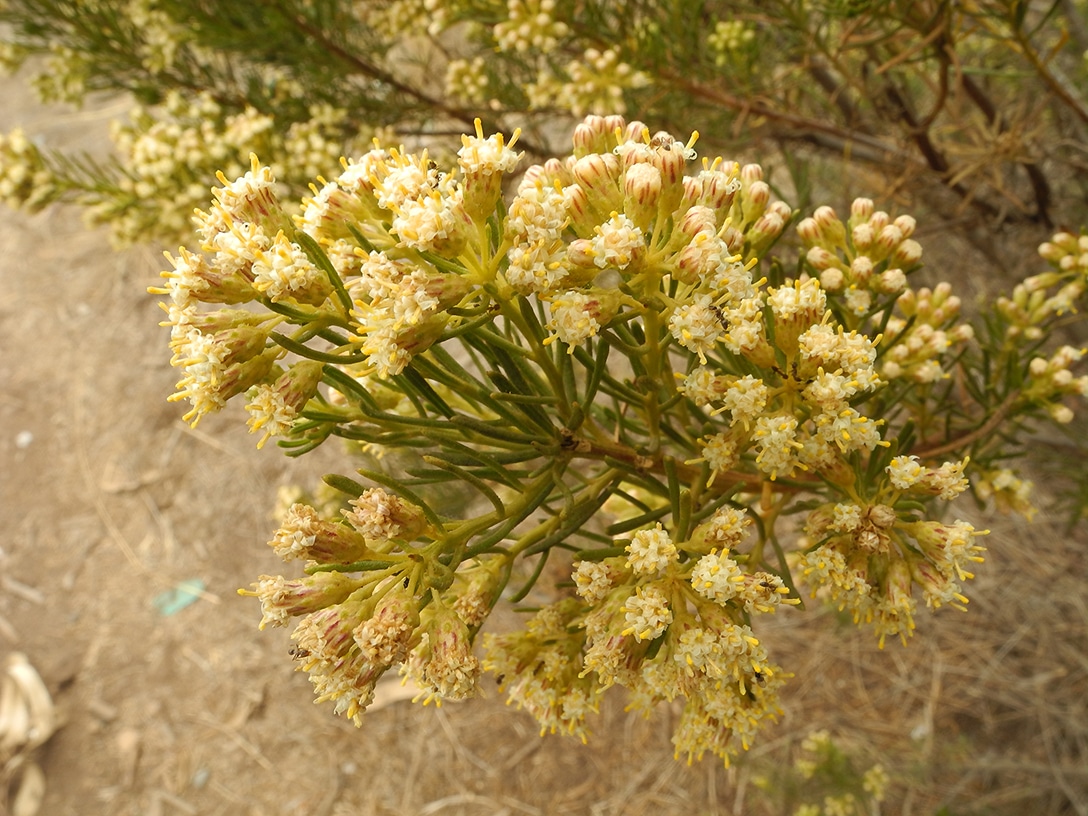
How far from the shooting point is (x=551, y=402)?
2.91 feet

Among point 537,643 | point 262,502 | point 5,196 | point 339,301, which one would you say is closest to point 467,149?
point 339,301

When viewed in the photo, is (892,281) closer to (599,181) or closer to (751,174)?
(751,174)

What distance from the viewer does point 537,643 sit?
0.99 m

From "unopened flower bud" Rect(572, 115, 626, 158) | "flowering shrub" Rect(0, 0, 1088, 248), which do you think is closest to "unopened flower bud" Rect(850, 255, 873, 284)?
"unopened flower bud" Rect(572, 115, 626, 158)

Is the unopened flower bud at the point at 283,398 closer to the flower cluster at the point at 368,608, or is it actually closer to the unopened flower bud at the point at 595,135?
the flower cluster at the point at 368,608

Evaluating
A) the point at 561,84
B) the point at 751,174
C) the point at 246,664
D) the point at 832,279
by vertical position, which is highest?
the point at 751,174

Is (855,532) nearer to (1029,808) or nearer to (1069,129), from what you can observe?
(1069,129)

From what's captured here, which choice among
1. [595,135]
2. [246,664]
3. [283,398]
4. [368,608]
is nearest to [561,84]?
[595,135]

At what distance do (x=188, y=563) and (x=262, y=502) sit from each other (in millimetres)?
480

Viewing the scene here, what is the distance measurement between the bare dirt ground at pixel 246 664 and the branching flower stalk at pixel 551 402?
1.63 metres

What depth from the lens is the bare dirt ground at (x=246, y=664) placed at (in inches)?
102

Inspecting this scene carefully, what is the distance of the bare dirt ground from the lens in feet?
8.51

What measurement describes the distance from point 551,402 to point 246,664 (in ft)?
10.7

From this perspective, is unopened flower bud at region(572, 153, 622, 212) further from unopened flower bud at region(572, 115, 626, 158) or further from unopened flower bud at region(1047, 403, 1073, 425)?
unopened flower bud at region(1047, 403, 1073, 425)
